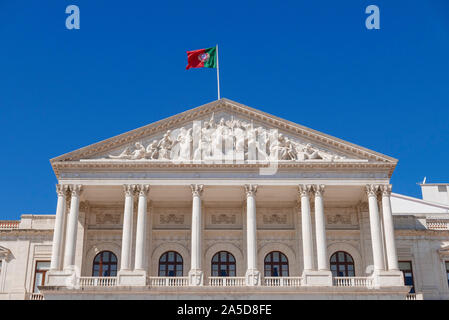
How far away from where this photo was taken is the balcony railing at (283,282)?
1522 inches

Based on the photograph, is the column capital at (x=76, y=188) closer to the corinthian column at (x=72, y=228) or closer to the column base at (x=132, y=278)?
the corinthian column at (x=72, y=228)

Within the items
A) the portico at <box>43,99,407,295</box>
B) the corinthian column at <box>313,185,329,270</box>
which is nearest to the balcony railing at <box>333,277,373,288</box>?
the portico at <box>43,99,407,295</box>

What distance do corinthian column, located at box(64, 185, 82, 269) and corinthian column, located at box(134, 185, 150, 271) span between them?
3.87m

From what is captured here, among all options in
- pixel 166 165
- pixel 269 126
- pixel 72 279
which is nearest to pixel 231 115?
pixel 269 126

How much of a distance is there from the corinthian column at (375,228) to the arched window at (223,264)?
9.54 meters

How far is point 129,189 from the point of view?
1622 inches

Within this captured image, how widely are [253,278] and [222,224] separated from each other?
6789mm

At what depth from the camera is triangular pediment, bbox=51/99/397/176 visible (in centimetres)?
4191

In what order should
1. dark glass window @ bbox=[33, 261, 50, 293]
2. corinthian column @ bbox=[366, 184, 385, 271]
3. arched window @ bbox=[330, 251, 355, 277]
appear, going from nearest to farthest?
corinthian column @ bbox=[366, 184, 385, 271] → arched window @ bbox=[330, 251, 355, 277] → dark glass window @ bbox=[33, 261, 50, 293]

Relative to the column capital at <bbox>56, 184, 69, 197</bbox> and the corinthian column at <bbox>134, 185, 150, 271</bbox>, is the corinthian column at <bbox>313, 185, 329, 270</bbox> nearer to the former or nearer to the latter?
the corinthian column at <bbox>134, 185, 150, 271</bbox>

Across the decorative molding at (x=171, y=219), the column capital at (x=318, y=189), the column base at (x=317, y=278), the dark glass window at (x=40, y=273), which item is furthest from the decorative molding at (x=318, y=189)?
the dark glass window at (x=40, y=273)

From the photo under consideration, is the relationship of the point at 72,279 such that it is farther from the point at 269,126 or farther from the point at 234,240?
the point at 269,126

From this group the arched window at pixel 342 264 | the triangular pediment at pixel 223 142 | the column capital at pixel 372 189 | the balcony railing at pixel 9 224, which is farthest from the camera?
the balcony railing at pixel 9 224
